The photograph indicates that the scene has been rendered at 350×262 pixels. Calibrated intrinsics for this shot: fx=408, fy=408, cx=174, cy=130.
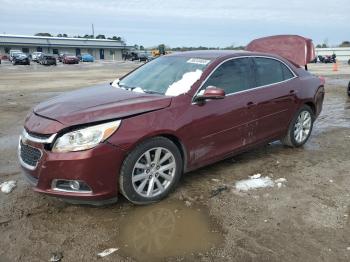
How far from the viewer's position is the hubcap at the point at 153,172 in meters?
4.35

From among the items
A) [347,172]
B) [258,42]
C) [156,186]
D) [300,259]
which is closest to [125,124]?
[156,186]

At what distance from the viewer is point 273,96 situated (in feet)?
19.4

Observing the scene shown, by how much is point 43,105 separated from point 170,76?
1.62 m

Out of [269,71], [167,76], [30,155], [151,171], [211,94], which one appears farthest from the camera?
[269,71]

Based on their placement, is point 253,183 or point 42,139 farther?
point 253,183

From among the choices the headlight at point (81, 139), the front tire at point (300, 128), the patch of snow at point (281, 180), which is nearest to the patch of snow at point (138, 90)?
the headlight at point (81, 139)

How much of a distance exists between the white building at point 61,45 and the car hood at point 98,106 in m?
83.8

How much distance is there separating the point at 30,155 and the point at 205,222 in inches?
76.4

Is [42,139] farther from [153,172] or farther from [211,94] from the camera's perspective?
[211,94]

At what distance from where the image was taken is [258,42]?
384 inches

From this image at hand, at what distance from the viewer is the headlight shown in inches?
156

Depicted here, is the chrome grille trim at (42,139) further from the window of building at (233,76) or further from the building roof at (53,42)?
the building roof at (53,42)

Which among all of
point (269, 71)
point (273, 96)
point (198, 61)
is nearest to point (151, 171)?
point (198, 61)

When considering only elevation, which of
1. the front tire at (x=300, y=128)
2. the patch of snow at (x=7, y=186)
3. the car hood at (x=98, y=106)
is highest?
the car hood at (x=98, y=106)
